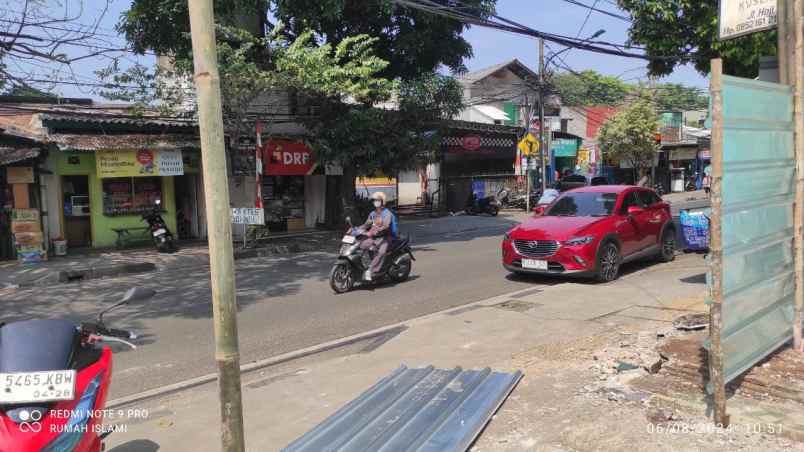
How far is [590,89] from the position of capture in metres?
50.1

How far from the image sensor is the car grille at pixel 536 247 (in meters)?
9.72

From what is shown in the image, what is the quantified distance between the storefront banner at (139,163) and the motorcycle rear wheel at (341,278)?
344 inches

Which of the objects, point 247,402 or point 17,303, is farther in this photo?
point 17,303

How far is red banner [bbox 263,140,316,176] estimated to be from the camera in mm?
18938

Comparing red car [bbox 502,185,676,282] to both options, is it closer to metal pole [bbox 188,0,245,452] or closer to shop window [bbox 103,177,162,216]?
metal pole [bbox 188,0,245,452]

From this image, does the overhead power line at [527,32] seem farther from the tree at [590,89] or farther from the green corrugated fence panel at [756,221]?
the tree at [590,89]

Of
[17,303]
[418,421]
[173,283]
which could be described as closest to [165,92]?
[173,283]

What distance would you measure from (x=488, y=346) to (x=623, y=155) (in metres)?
34.6

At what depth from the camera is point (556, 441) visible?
374 cm

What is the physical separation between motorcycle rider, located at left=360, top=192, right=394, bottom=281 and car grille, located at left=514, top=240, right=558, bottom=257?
223 centimetres

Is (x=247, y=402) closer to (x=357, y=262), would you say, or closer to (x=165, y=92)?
(x=357, y=262)

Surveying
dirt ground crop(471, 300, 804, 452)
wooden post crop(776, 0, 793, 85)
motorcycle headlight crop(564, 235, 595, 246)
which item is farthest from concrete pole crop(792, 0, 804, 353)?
motorcycle headlight crop(564, 235, 595, 246)

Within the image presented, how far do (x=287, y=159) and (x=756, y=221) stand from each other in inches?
656

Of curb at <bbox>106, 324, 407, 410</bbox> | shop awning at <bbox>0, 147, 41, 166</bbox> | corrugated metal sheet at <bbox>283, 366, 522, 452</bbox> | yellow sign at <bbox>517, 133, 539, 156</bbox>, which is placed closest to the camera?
corrugated metal sheet at <bbox>283, 366, 522, 452</bbox>
